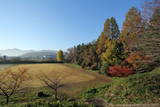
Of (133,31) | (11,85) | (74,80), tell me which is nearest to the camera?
(133,31)

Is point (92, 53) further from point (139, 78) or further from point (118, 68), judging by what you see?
point (139, 78)

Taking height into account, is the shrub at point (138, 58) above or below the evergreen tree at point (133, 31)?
below

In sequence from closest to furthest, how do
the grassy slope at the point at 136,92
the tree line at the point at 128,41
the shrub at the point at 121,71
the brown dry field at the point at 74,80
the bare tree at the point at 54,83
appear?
1. the tree line at the point at 128,41
2. the grassy slope at the point at 136,92
3. the bare tree at the point at 54,83
4. the brown dry field at the point at 74,80
5. the shrub at the point at 121,71

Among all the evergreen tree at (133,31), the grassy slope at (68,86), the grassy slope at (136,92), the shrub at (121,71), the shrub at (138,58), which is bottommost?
the grassy slope at (68,86)

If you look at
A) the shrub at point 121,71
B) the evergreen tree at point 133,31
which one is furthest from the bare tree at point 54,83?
the evergreen tree at point 133,31

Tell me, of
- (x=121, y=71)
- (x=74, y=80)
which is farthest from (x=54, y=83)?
(x=121, y=71)

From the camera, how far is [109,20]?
26.2 meters

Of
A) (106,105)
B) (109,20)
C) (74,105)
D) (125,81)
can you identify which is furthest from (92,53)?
(74,105)

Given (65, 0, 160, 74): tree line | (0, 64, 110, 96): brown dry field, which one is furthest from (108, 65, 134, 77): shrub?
(0, 64, 110, 96): brown dry field

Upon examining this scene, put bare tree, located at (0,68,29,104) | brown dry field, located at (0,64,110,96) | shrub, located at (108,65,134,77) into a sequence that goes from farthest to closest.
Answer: shrub, located at (108,65,134,77), brown dry field, located at (0,64,110,96), bare tree, located at (0,68,29,104)

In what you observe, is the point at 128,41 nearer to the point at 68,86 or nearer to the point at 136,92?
the point at 136,92

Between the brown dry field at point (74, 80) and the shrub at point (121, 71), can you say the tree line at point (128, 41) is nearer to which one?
the shrub at point (121, 71)

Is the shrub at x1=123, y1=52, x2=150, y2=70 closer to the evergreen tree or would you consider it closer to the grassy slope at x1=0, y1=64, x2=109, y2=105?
the evergreen tree

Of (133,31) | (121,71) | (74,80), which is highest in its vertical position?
(133,31)
